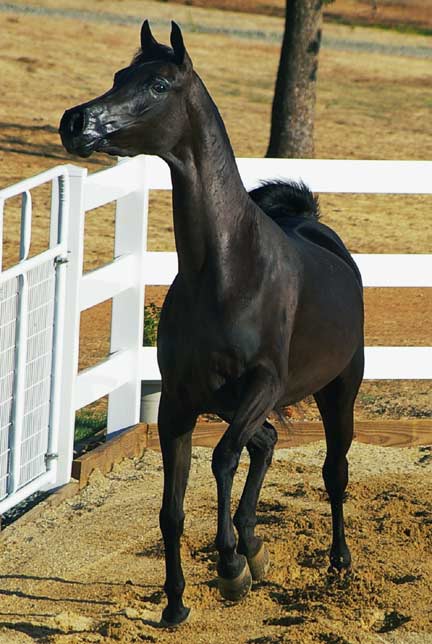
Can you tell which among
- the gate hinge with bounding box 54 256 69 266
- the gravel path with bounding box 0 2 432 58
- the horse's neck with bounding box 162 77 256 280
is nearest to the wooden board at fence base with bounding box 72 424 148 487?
the gate hinge with bounding box 54 256 69 266

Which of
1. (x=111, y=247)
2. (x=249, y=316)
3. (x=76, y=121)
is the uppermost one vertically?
(x=76, y=121)

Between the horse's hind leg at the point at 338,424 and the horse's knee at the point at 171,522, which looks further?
the horse's hind leg at the point at 338,424

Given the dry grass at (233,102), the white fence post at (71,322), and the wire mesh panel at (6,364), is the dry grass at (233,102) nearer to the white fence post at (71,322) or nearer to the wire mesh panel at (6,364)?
the white fence post at (71,322)

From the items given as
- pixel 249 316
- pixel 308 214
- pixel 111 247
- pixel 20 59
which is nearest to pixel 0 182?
pixel 111 247

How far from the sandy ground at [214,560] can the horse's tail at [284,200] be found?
61.6 inches

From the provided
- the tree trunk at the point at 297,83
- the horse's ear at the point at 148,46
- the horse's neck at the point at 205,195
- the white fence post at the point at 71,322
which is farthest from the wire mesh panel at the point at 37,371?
the tree trunk at the point at 297,83

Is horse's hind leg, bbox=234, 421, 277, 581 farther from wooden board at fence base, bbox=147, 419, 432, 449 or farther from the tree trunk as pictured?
the tree trunk

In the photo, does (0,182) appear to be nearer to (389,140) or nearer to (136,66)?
(389,140)

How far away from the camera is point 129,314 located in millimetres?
8414

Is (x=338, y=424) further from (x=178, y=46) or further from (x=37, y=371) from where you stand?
(x=178, y=46)

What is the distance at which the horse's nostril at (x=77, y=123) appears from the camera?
16.0ft

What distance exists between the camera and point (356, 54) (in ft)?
90.1

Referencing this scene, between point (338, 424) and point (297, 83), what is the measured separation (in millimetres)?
10811

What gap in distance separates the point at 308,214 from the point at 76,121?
222 cm
